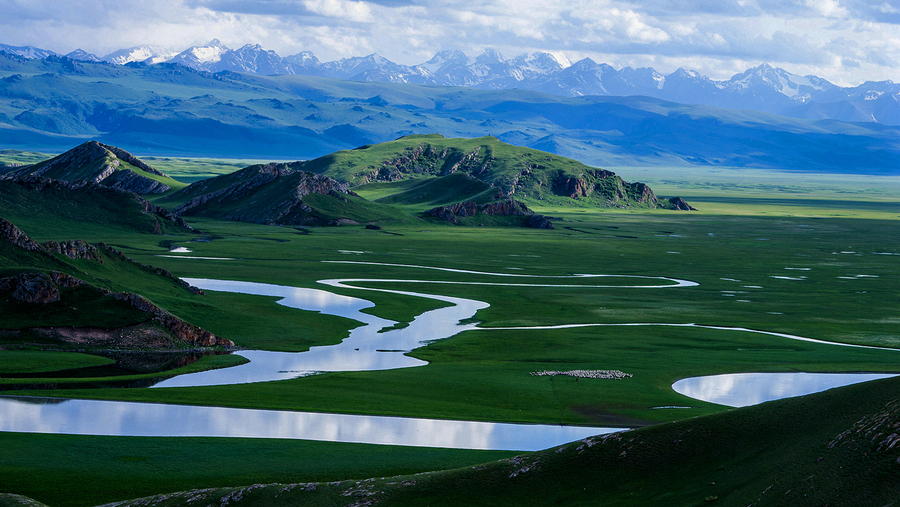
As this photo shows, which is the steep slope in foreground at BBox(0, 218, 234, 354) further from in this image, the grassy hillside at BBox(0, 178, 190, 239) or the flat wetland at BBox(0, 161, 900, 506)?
the grassy hillside at BBox(0, 178, 190, 239)

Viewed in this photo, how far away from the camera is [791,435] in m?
25.9

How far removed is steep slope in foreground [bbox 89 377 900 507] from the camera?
75.4 feet

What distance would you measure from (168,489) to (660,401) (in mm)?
30873

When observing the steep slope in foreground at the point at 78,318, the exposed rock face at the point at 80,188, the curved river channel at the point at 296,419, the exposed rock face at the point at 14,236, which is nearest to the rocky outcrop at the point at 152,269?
the exposed rock face at the point at 14,236

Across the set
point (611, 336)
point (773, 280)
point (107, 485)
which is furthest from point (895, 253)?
point (107, 485)

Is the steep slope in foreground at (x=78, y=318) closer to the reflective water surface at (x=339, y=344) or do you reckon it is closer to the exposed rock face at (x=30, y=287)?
the exposed rock face at (x=30, y=287)

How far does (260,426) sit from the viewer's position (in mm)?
44375

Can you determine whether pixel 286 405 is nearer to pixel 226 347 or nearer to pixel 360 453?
pixel 360 453

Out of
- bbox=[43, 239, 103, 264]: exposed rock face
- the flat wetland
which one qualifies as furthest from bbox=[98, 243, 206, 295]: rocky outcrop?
the flat wetland

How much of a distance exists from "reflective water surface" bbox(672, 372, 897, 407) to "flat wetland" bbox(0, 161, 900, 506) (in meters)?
1.50

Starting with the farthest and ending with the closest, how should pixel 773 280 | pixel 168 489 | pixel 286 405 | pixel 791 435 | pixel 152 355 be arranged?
pixel 773 280, pixel 152 355, pixel 286 405, pixel 168 489, pixel 791 435

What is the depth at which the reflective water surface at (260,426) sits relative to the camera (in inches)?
1651

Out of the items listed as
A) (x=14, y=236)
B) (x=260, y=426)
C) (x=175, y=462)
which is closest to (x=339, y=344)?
(x=260, y=426)

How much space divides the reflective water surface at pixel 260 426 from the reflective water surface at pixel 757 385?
13.5m
